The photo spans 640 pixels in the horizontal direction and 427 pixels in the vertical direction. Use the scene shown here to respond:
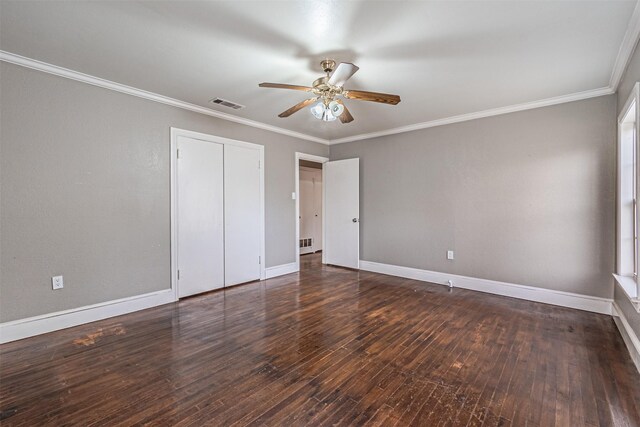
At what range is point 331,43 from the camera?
2.31m

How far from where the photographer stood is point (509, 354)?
237 centimetres

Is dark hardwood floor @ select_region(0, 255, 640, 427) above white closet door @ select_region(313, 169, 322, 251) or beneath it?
beneath

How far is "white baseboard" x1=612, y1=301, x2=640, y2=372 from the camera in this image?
221 centimetres

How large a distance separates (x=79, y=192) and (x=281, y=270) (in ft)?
9.81

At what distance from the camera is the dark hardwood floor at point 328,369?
1.70 metres

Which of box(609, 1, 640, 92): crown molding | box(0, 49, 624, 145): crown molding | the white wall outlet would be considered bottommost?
the white wall outlet

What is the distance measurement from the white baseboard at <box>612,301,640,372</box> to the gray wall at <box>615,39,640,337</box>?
0.05m

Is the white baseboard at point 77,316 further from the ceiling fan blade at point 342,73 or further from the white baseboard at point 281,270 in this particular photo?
the ceiling fan blade at point 342,73

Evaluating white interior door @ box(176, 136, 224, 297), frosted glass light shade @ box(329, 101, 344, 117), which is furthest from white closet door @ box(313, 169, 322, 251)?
frosted glass light shade @ box(329, 101, 344, 117)

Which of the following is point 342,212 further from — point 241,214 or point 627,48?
point 627,48

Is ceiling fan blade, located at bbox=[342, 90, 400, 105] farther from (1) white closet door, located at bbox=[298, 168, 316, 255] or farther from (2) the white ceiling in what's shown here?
(1) white closet door, located at bbox=[298, 168, 316, 255]

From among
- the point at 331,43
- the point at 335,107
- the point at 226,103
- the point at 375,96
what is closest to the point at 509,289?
the point at 375,96

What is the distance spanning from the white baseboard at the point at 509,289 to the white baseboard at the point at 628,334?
0.57 feet

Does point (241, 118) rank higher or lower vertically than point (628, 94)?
higher
